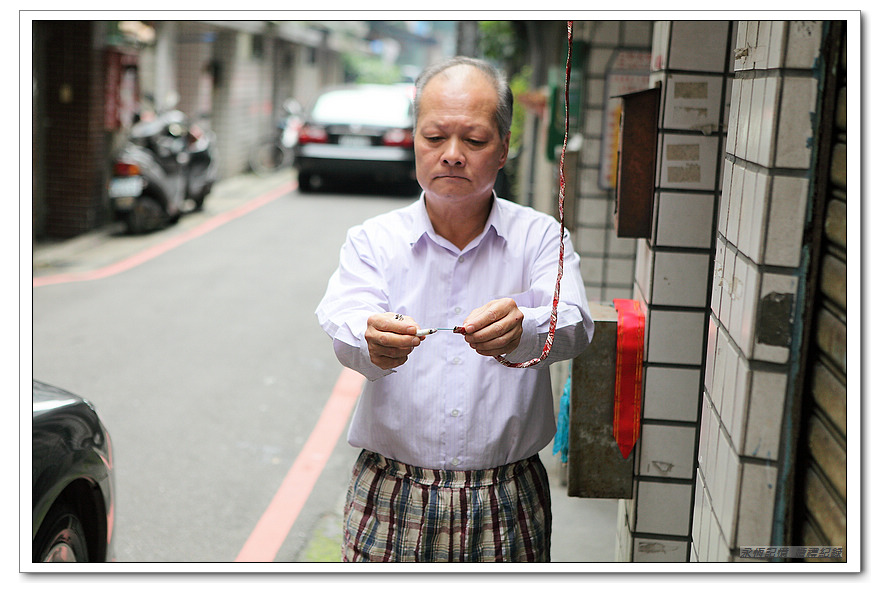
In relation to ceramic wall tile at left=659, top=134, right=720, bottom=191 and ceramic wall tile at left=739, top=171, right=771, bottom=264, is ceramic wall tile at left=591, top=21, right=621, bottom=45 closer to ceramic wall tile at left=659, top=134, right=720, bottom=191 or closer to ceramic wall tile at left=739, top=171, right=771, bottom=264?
ceramic wall tile at left=659, top=134, right=720, bottom=191

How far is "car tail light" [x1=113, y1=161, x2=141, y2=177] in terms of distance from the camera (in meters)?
9.72

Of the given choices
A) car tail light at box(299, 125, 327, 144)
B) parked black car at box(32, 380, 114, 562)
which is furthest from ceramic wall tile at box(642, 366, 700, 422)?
car tail light at box(299, 125, 327, 144)

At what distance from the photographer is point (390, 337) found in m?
1.70

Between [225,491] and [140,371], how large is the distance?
180 centimetres

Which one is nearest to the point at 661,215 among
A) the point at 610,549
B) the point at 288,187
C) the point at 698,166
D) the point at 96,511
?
the point at 698,166

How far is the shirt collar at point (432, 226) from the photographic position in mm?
1990

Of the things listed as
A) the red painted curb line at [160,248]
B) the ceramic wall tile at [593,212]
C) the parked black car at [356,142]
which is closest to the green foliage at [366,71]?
the parked black car at [356,142]

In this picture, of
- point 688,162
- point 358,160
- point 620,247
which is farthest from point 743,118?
point 358,160

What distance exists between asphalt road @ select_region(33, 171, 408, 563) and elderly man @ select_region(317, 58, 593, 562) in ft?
5.20

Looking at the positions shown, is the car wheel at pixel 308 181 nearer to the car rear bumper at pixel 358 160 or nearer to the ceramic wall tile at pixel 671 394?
the car rear bumper at pixel 358 160

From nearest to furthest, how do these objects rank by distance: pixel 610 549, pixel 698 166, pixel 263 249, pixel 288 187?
pixel 698 166 < pixel 610 549 < pixel 263 249 < pixel 288 187

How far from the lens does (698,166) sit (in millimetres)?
2287

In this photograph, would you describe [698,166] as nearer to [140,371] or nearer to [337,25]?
[140,371]

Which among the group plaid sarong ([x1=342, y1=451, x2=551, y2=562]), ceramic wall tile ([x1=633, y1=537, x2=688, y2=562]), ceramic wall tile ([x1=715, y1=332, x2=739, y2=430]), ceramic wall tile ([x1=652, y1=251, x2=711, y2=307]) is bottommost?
ceramic wall tile ([x1=633, y1=537, x2=688, y2=562])
